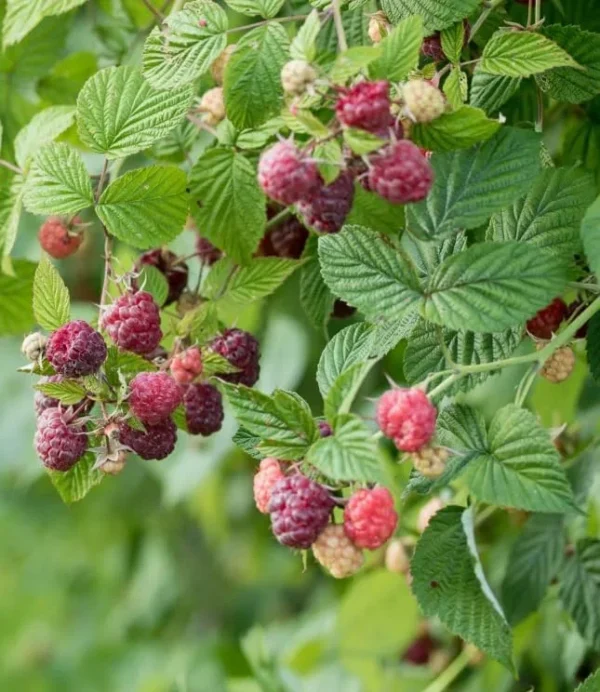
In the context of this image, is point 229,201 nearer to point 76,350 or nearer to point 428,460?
point 76,350

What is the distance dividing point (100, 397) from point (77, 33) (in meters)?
0.77

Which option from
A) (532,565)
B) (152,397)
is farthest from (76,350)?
(532,565)

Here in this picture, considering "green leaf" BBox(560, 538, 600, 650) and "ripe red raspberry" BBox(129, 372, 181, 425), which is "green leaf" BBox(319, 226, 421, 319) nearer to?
"ripe red raspberry" BBox(129, 372, 181, 425)

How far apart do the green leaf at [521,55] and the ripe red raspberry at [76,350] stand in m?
0.30

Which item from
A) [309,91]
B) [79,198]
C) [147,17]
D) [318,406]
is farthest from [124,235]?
[318,406]

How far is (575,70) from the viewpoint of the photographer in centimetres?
80

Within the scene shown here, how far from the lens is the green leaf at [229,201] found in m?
0.86

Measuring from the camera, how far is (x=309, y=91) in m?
0.66

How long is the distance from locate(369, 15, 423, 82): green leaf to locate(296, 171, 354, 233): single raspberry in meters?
0.06

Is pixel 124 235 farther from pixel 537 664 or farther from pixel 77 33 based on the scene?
pixel 537 664

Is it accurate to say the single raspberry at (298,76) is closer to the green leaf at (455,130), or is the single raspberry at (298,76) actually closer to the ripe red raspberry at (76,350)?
the green leaf at (455,130)

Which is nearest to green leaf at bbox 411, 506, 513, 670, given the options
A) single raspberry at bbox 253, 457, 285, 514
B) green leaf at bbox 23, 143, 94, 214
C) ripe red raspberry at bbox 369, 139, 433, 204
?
single raspberry at bbox 253, 457, 285, 514

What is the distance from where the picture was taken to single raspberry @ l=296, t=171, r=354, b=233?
665 millimetres

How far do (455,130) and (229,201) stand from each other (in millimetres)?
216
